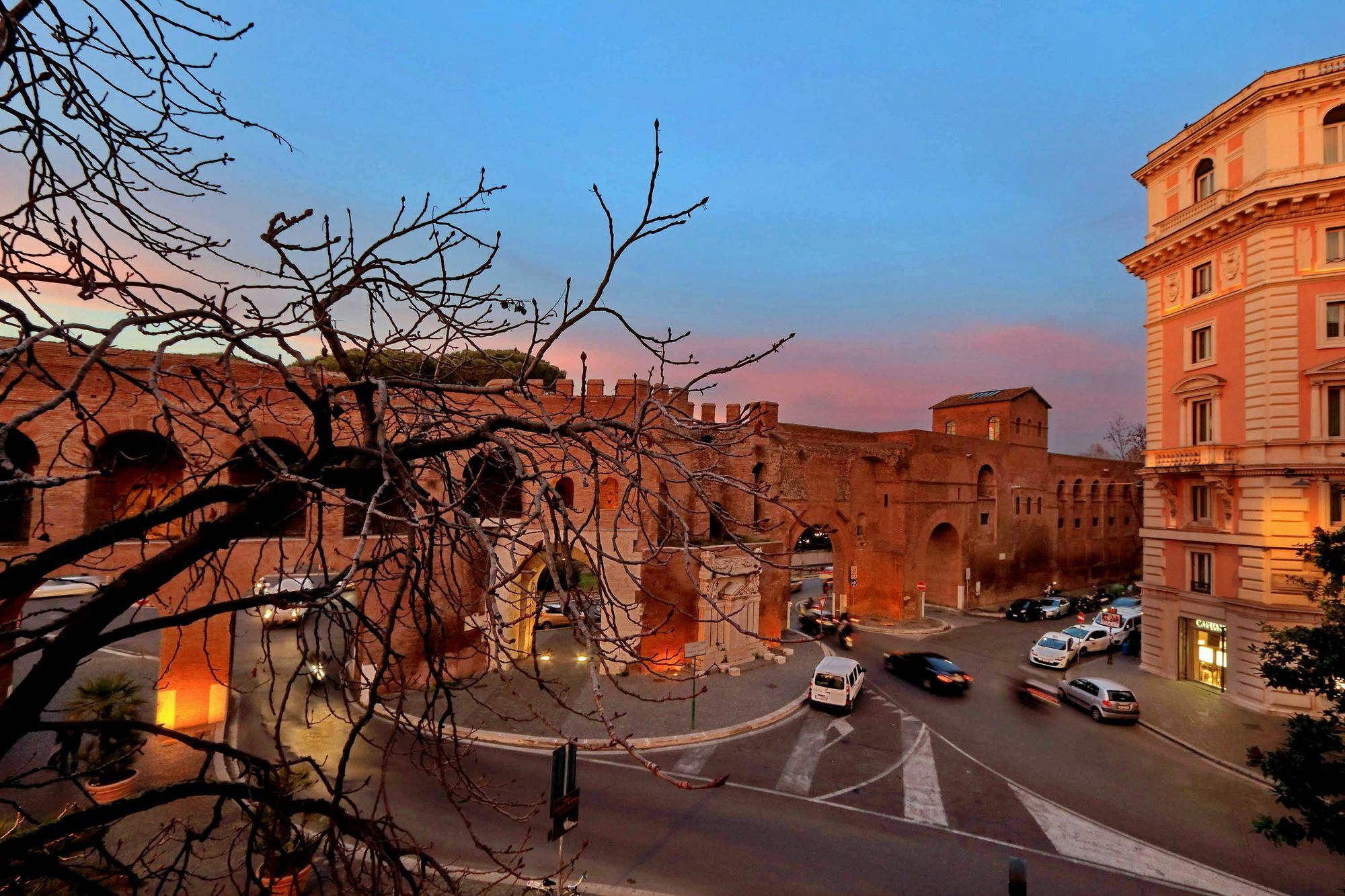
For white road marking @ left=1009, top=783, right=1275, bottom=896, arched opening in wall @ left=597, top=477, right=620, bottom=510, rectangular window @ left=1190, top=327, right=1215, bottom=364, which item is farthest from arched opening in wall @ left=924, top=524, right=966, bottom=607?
white road marking @ left=1009, top=783, right=1275, bottom=896

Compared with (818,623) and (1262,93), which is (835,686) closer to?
(818,623)

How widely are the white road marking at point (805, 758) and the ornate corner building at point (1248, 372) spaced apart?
12.5 metres

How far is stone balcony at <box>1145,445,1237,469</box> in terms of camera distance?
61.8 ft

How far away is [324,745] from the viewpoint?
48.1ft

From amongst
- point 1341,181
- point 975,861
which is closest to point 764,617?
point 975,861

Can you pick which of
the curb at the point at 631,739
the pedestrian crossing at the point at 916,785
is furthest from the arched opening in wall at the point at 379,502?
the curb at the point at 631,739

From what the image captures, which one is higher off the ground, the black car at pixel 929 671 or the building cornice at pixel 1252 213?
the building cornice at pixel 1252 213

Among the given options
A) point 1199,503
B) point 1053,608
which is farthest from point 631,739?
point 1053,608

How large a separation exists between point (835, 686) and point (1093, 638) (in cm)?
1384

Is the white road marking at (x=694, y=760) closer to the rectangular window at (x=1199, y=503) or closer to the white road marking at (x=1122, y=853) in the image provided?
the white road marking at (x=1122, y=853)

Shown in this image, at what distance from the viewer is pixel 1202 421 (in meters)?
20.3

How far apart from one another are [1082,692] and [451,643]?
Answer: 18564 millimetres

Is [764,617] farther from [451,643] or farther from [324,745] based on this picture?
[324,745]

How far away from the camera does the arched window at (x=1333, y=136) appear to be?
57.1 ft
